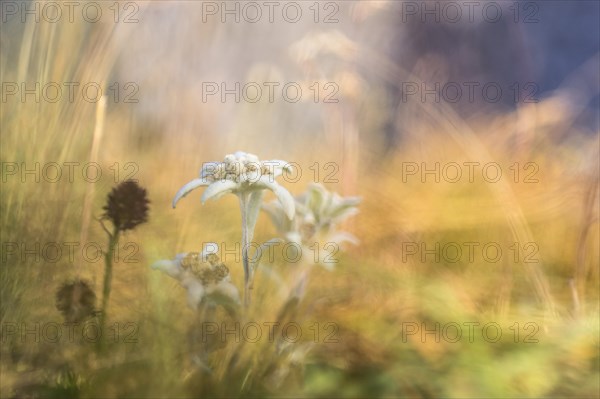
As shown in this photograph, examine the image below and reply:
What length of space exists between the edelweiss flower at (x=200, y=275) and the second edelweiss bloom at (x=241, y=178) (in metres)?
0.07

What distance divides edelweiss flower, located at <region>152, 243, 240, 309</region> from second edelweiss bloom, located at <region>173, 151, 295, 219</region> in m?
0.07

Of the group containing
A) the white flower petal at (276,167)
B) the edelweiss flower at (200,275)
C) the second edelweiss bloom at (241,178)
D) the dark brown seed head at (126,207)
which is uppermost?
the white flower petal at (276,167)

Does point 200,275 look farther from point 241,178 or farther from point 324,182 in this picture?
point 324,182

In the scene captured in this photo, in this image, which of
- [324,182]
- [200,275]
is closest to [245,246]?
[200,275]

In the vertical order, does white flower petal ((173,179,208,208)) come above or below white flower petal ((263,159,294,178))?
below

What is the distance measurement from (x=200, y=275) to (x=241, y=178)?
0.40ft

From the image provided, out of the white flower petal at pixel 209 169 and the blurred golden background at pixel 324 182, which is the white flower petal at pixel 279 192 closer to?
the white flower petal at pixel 209 169

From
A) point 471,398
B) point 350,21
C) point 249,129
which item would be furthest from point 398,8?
point 471,398

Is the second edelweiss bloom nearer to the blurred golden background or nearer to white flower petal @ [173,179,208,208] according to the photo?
white flower petal @ [173,179,208,208]

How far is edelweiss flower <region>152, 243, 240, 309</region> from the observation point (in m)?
0.63

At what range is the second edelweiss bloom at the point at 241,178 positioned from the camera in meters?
0.63

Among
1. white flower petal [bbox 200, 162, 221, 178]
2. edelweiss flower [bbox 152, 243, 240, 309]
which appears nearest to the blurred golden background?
edelweiss flower [bbox 152, 243, 240, 309]

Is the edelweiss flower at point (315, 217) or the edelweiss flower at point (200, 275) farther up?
the edelweiss flower at point (315, 217)

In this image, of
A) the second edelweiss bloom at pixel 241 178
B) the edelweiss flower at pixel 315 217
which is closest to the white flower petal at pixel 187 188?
the second edelweiss bloom at pixel 241 178
